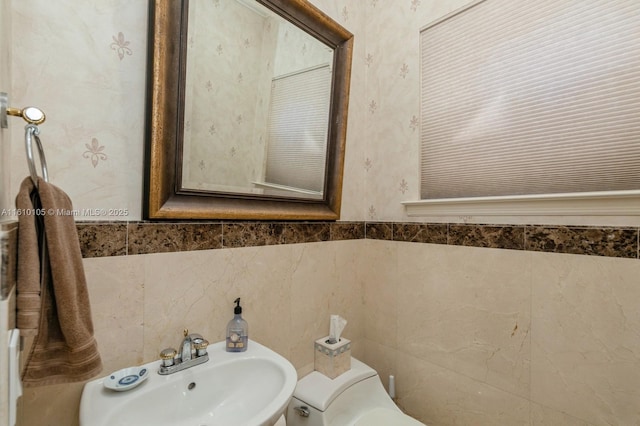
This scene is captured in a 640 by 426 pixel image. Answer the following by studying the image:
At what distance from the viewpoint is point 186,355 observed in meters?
0.90

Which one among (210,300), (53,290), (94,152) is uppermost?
(94,152)

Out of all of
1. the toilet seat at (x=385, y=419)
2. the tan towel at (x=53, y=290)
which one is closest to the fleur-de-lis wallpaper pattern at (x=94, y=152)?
→ the tan towel at (x=53, y=290)

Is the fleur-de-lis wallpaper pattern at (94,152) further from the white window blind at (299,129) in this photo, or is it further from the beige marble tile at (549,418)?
the beige marble tile at (549,418)

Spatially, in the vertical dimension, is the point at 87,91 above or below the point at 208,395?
above

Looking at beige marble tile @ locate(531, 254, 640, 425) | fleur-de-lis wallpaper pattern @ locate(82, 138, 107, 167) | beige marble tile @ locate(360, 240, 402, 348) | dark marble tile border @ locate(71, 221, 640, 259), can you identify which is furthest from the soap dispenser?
beige marble tile @ locate(531, 254, 640, 425)

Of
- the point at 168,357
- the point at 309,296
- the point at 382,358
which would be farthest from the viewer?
the point at 382,358

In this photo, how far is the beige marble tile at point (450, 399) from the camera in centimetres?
112

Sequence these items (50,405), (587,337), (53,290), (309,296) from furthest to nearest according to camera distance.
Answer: (309,296) < (587,337) < (50,405) < (53,290)

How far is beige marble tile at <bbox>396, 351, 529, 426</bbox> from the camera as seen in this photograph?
1.12 m

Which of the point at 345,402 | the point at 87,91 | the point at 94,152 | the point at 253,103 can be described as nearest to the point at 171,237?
the point at 94,152

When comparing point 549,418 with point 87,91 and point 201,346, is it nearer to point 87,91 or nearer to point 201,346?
point 201,346

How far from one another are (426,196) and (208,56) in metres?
1.01

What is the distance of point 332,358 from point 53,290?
3.36ft

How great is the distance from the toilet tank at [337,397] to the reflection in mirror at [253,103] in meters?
0.78
